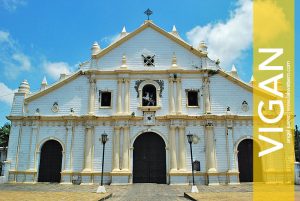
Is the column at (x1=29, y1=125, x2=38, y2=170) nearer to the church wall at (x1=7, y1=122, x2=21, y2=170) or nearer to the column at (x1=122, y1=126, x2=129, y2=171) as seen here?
the church wall at (x1=7, y1=122, x2=21, y2=170)

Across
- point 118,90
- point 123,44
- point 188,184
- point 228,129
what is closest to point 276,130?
point 228,129

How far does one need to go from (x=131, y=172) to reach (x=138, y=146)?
2117mm

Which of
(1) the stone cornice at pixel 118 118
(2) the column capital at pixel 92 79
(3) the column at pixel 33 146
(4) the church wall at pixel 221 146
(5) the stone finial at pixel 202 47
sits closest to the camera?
(4) the church wall at pixel 221 146

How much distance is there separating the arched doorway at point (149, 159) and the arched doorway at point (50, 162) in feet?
19.8

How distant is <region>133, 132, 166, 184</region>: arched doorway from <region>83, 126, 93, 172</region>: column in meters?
3.36

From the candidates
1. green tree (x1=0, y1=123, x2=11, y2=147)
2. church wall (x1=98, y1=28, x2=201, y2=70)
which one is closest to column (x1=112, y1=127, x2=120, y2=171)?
church wall (x1=98, y1=28, x2=201, y2=70)

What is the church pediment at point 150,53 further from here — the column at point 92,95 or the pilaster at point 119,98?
the pilaster at point 119,98

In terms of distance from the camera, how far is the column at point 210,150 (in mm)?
23125

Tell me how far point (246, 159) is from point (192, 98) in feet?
20.9

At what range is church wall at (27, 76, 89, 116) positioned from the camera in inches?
981

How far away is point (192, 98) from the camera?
82.6 ft

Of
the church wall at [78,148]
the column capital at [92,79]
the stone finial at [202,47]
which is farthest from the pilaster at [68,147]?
the stone finial at [202,47]

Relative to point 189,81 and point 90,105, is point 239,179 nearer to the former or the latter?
point 189,81

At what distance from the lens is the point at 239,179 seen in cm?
2375
